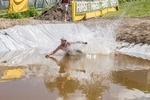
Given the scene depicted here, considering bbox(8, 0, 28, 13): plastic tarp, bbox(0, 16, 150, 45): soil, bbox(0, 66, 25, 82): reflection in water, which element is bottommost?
bbox(0, 66, 25, 82): reflection in water

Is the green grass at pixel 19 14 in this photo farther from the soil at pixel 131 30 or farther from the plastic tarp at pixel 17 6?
the soil at pixel 131 30

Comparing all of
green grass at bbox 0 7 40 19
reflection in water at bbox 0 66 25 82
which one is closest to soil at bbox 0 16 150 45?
green grass at bbox 0 7 40 19

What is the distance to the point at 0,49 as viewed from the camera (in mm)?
16781

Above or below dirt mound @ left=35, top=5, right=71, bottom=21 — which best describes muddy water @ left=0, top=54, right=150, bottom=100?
below

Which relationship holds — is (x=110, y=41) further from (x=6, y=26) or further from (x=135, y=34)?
(x=6, y=26)

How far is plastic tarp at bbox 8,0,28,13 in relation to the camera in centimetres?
2383

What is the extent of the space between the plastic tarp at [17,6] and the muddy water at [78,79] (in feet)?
31.1

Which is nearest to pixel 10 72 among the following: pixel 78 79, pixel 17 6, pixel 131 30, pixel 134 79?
pixel 78 79

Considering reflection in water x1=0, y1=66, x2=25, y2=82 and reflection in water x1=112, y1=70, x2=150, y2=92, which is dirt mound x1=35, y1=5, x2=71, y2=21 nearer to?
reflection in water x1=0, y1=66, x2=25, y2=82

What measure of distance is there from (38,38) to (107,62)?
5.41 meters

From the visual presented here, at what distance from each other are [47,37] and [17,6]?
20.1 ft

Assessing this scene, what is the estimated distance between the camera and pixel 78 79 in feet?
38.3

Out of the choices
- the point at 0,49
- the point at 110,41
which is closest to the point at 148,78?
the point at 110,41

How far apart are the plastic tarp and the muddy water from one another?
9472 mm
